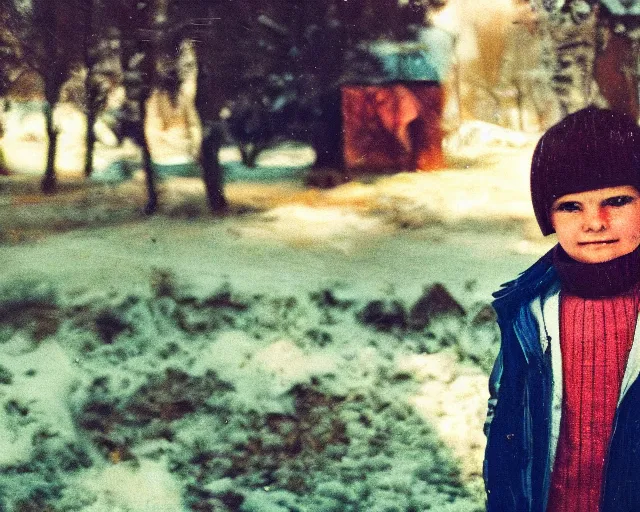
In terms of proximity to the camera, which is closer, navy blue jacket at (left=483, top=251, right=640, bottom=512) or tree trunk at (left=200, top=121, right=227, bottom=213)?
navy blue jacket at (left=483, top=251, right=640, bottom=512)

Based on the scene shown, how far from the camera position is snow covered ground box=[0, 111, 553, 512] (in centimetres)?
243

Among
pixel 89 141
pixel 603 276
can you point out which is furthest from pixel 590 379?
pixel 89 141

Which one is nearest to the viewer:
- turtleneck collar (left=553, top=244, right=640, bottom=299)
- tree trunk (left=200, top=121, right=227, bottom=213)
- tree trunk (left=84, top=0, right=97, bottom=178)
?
turtleneck collar (left=553, top=244, right=640, bottom=299)

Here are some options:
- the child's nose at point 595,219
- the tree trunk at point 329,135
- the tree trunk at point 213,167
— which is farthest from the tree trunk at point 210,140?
the child's nose at point 595,219

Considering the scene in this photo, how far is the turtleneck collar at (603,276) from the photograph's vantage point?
1.35m

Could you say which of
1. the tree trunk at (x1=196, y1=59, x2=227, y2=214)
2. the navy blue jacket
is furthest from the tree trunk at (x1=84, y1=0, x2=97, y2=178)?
the navy blue jacket

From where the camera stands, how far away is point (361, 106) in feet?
8.11

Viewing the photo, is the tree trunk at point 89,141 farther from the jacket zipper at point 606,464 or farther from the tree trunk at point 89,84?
the jacket zipper at point 606,464

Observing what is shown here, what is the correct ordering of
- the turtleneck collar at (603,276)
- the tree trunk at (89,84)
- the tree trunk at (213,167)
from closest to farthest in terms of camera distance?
the turtleneck collar at (603,276) < the tree trunk at (89,84) < the tree trunk at (213,167)

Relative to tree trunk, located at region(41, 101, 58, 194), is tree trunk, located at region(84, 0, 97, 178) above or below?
above

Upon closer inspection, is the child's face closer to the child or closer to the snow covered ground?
the child

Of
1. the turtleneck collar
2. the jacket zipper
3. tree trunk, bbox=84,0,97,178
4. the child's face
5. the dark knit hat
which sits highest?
tree trunk, bbox=84,0,97,178

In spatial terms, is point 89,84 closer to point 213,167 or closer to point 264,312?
point 213,167

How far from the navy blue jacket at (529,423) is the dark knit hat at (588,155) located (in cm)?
18
